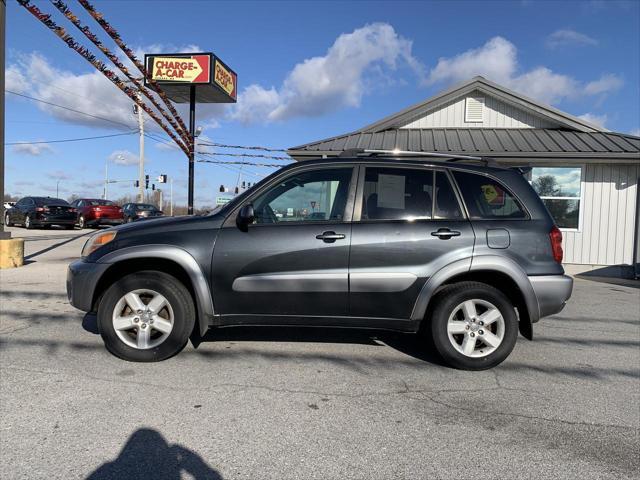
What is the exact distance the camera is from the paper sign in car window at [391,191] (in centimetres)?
416

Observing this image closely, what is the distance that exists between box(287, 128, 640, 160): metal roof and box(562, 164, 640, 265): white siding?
2.35 ft

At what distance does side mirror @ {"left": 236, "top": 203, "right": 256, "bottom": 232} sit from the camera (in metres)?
3.90

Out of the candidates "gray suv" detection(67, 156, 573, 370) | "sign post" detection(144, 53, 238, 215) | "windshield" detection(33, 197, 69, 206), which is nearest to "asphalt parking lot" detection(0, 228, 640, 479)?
"gray suv" detection(67, 156, 573, 370)

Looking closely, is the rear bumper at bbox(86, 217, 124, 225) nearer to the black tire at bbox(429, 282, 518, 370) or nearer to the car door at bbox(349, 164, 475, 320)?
the car door at bbox(349, 164, 475, 320)

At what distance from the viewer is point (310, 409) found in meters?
3.25

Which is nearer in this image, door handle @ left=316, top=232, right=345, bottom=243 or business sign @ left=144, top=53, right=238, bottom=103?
door handle @ left=316, top=232, right=345, bottom=243

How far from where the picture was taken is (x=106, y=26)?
9.66 m

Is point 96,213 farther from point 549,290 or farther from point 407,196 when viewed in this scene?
point 549,290

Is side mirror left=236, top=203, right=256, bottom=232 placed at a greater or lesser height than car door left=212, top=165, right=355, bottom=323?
greater

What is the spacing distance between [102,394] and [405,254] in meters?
2.62

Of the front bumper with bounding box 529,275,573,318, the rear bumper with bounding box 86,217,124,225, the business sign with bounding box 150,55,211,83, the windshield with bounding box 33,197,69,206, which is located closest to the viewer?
the front bumper with bounding box 529,275,573,318

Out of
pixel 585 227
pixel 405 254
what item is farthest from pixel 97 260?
pixel 585 227

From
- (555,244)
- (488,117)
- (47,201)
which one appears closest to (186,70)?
(47,201)

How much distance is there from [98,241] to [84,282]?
0.40 meters
